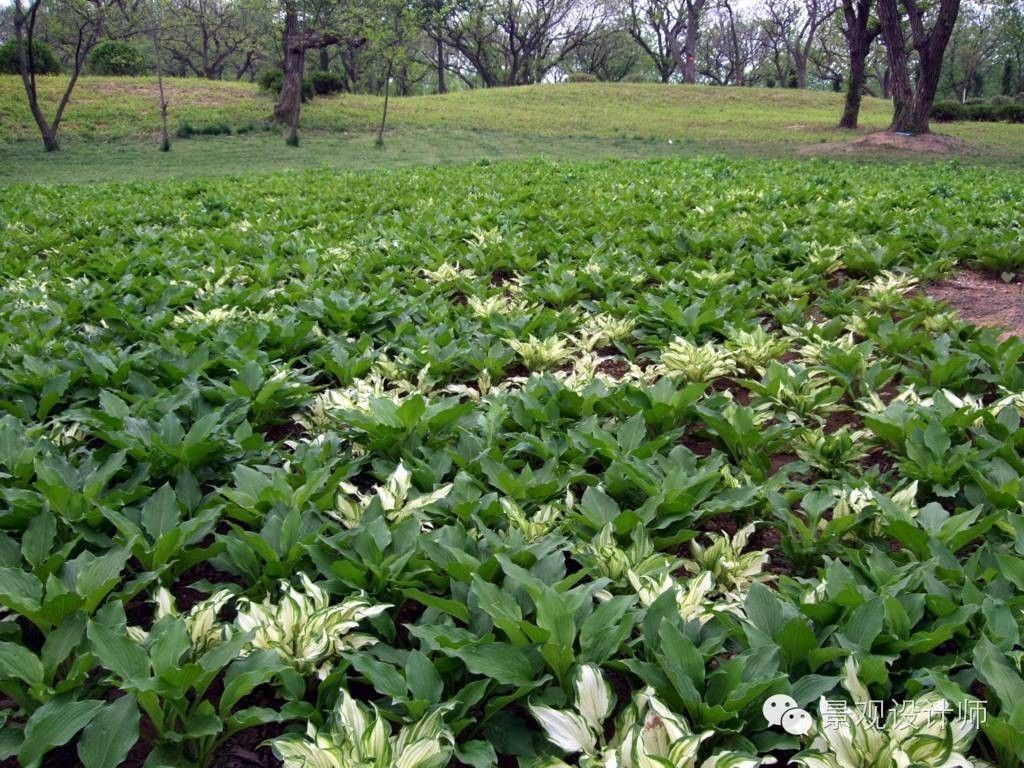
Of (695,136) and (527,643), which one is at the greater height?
(695,136)

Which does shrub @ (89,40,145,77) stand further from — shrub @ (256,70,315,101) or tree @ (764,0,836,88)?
tree @ (764,0,836,88)

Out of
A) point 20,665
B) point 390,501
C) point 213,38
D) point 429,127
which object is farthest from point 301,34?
point 213,38

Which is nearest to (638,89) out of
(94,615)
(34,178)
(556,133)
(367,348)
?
(556,133)

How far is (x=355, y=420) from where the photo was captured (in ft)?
9.70

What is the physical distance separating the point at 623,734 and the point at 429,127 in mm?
25880

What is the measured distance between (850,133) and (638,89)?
1494cm

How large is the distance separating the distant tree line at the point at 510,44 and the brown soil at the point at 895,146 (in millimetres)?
760

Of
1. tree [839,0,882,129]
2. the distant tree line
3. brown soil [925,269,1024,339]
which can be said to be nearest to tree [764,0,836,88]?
the distant tree line

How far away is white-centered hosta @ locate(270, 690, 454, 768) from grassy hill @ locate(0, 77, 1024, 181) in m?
17.5

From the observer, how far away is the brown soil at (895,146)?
17609 millimetres

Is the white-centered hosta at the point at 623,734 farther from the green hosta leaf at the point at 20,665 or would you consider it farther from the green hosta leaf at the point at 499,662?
the green hosta leaf at the point at 20,665

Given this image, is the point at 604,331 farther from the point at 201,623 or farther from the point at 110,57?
the point at 110,57

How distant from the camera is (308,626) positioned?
192 cm

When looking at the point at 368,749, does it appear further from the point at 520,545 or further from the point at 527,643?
the point at 520,545
